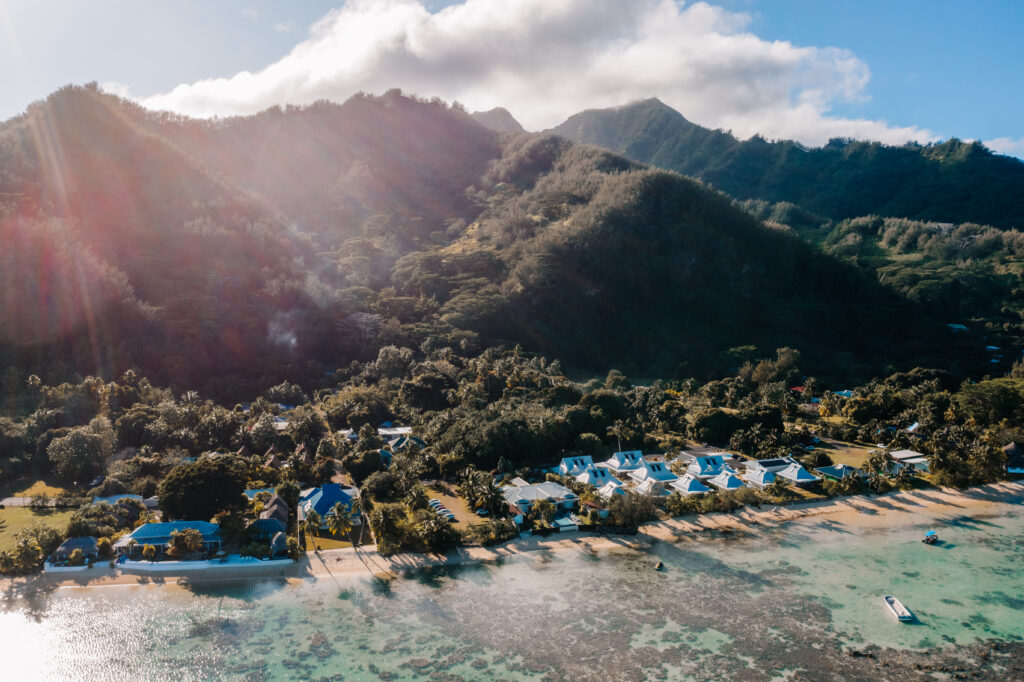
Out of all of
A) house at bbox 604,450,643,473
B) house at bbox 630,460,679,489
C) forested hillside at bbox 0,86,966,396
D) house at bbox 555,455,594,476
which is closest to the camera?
house at bbox 630,460,679,489

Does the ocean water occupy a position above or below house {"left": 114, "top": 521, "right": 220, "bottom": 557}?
below

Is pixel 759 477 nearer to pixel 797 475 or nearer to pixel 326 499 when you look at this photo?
pixel 797 475

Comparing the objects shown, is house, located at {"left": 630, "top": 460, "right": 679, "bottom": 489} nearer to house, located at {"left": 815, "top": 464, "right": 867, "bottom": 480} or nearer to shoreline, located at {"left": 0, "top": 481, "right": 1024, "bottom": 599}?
shoreline, located at {"left": 0, "top": 481, "right": 1024, "bottom": 599}

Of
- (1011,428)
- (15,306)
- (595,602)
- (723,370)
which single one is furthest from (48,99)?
(1011,428)

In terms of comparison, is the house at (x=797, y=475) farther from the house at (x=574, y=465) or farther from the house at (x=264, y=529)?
the house at (x=264, y=529)

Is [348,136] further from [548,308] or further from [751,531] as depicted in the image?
[751,531]

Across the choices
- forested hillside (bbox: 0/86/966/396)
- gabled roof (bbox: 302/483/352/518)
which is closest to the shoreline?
gabled roof (bbox: 302/483/352/518)

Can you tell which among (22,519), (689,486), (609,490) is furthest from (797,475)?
(22,519)
